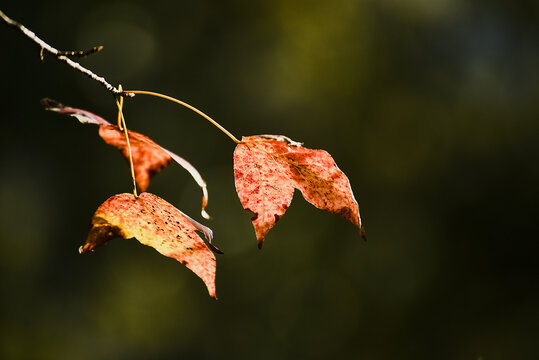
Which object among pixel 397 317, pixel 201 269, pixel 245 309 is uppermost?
pixel 201 269

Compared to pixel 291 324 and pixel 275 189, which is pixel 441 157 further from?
pixel 275 189

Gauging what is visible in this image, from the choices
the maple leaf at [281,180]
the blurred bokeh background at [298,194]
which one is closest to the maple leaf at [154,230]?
the maple leaf at [281,180]

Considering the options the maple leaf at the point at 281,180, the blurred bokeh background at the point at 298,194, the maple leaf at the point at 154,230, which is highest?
the maple leaf at the point at 281,180

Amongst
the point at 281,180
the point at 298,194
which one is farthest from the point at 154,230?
the point at 298,194

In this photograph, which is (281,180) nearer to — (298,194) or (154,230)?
(154,230)

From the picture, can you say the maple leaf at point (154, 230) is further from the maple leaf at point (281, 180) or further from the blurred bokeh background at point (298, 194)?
the blurred bokeh background at point (298, 194)

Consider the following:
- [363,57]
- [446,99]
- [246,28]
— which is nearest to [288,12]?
[246,28]
